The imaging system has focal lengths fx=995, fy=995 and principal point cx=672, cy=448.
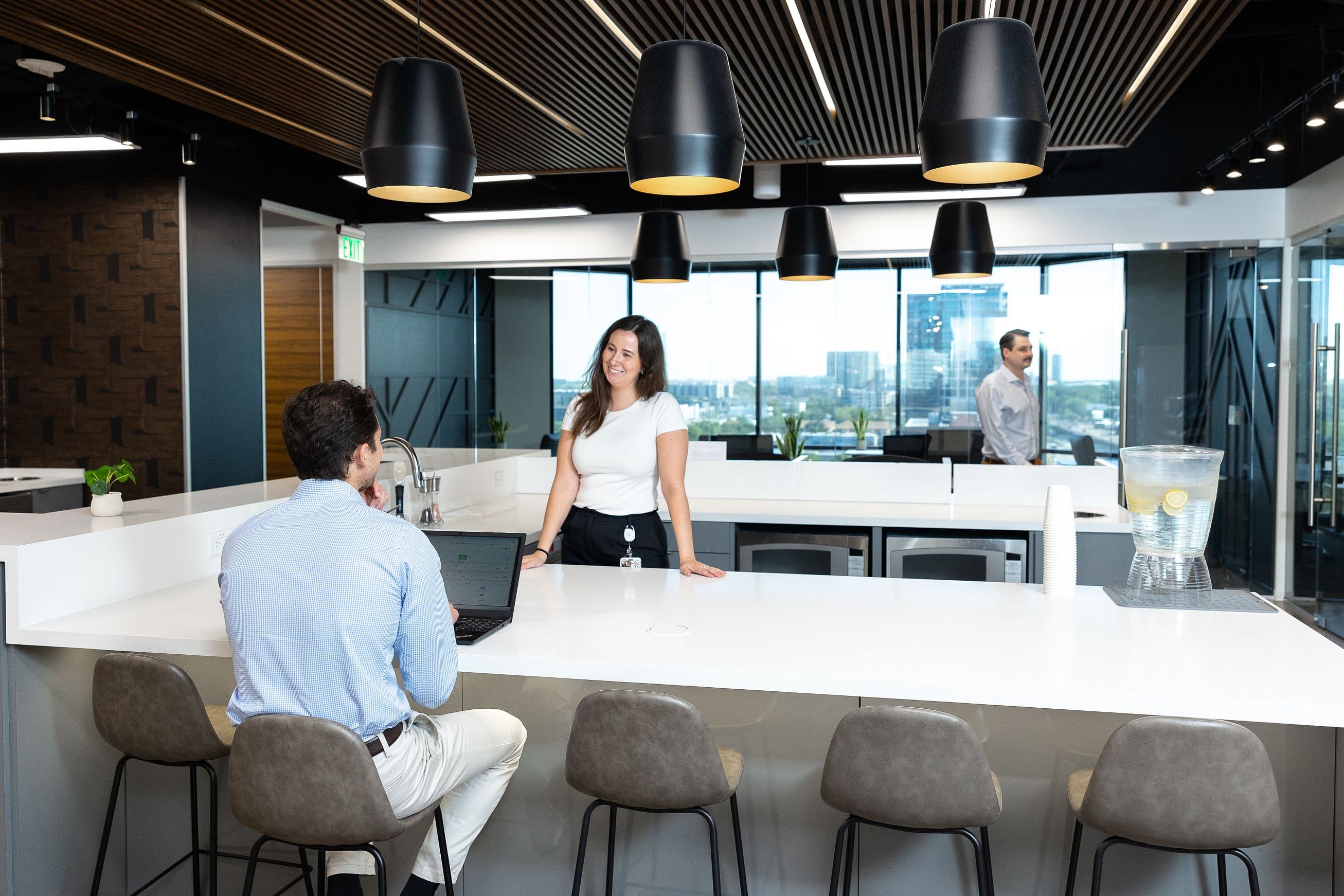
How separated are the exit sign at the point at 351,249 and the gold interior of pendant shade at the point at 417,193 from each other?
5.26 meters

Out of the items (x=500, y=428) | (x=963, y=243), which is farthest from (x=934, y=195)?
Answer: (x=500, y=428)

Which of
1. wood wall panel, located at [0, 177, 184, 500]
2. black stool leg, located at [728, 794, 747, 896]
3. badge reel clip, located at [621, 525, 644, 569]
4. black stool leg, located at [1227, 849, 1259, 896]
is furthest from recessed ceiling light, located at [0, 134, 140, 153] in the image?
black stool leg, located at [1227, 849, 1259, 896]

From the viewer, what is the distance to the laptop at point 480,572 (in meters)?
2.34

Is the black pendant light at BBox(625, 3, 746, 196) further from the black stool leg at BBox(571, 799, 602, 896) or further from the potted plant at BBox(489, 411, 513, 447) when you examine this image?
the potted plant at BBox(489, 411, 513, 447)

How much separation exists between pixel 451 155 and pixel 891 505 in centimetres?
322

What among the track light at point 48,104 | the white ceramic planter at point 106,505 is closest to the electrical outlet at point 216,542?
the white ceramic planter at point 106,505

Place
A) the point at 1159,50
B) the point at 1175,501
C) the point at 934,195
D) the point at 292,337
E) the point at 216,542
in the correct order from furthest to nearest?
the point at 292,337 → the point at 934,195 → the point at 1159,50 → the point at 216,542 → the point at 1175,501

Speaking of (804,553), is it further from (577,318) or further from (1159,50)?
(577,318)

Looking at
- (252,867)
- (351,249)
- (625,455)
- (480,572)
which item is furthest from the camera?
(351,249)

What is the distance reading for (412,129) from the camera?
2.35m

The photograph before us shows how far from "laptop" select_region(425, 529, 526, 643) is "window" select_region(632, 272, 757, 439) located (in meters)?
4.95

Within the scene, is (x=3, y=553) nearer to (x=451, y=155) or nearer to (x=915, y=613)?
(x=451, y=155)

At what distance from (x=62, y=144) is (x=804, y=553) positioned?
4.37 m

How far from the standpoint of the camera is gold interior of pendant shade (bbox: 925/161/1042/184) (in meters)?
2.04
